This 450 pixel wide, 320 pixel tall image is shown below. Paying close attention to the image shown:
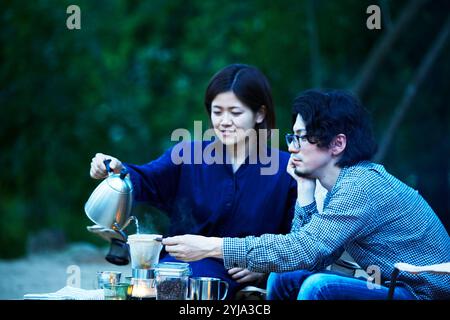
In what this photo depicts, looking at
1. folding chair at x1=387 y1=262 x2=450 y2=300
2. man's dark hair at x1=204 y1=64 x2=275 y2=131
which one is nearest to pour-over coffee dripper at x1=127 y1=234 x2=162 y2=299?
man's dark hair at x1=204 y1=64 x2=275 y2=131

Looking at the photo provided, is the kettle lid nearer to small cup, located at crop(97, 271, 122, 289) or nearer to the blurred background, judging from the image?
small cup, located at crop(97, 271, 122, 289)

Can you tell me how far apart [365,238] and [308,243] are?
0.27 metres

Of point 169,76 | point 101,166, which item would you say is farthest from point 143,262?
point 169,76

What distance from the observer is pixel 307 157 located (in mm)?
3213

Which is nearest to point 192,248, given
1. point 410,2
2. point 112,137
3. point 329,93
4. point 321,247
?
point 321,247

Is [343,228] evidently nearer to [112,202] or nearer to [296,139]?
[296,139]

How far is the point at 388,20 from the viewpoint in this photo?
27.5 ft

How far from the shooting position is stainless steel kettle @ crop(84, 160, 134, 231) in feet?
12.0

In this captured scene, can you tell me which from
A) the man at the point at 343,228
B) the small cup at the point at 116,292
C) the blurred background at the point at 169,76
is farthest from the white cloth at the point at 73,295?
the blurred background at the point at 169,76

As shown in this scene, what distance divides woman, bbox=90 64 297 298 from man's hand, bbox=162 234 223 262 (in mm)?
804

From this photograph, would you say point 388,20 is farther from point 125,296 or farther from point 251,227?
point 125,296

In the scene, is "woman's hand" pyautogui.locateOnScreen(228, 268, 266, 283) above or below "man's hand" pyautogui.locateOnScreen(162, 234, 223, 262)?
below

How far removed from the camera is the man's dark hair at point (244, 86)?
3887 millimetres
